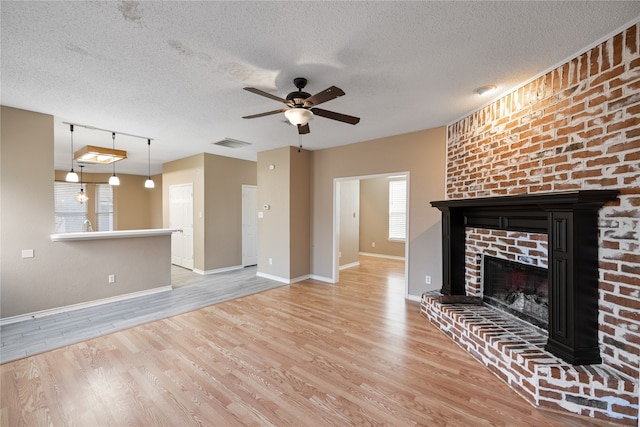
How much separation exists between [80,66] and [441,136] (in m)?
4.36

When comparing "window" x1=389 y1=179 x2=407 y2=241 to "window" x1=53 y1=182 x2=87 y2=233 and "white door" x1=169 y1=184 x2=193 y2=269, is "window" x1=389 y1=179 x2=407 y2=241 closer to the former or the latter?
"white door" x1=169 y1=184 x2=193 y2=269

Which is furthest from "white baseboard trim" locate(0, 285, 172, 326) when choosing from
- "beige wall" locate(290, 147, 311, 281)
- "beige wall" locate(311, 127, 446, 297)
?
"beige wall" locate(311, 127, 446, 297)

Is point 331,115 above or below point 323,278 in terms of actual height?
above

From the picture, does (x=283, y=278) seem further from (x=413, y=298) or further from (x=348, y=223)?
(x=413, y=298)

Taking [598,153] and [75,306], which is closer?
[598,153]

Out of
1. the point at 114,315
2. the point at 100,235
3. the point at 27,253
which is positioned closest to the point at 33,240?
the point at 27,253

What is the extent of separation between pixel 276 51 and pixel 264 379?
2.75 metres

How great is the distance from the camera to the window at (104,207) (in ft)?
29.1

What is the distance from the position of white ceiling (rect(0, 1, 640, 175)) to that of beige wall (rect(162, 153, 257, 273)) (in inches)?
101

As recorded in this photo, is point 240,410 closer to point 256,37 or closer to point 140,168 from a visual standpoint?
point 256,37

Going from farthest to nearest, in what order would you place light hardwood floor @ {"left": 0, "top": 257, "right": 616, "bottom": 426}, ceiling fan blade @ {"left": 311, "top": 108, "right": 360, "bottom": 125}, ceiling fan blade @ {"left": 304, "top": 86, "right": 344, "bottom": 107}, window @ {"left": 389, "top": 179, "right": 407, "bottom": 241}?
window @ {"left": 389, "top": 179, "right": 407, "bottom": 241} → ceiling fan blade @ {"left": 311, "top": 108, "right": 360, "bottom": 125} → ceiling fan blade @ {"left": 304, "top": 86, "right": 344, "bottom": 107} → light hardwood floor @ {"left": 0, "top": 257, "right": 616, "bottom": 426}

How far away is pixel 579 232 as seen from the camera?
2.01m

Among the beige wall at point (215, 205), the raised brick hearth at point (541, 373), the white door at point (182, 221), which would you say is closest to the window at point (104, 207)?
the white door at point (182, 221)

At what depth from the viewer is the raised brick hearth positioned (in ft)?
5.93
